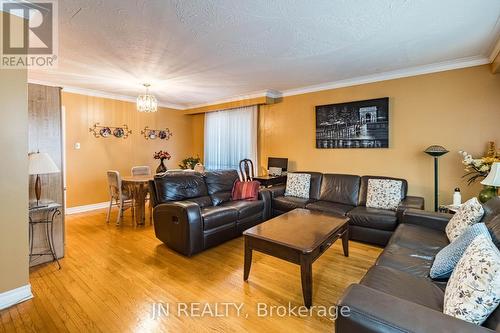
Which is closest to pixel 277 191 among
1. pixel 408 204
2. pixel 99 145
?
pixel 408 204

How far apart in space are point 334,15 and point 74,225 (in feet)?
15.6

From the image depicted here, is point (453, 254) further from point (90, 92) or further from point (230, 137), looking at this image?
point (90, 92)

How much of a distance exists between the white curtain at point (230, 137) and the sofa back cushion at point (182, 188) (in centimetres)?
192

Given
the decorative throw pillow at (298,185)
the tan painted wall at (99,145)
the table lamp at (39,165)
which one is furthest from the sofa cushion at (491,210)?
the tan painted wall at (99,145)

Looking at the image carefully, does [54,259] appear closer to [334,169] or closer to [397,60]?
[334,169]

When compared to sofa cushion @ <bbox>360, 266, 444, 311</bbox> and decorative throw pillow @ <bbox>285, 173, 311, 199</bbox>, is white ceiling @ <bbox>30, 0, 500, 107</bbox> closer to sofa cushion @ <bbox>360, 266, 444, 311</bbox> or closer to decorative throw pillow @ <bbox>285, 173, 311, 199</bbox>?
decorative throw pillow @ <bbox>285, 173, 311, 199</bbox>

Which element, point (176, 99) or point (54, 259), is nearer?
point (54, 259)

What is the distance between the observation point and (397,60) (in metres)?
3.29

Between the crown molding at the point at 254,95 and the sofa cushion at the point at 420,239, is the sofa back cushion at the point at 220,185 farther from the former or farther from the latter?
the sofa cushion at the point at 420,239

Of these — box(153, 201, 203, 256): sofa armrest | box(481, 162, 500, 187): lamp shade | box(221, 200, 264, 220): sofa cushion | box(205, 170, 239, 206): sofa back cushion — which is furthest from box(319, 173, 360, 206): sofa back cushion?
box(153, 201, 203, 256): sofa armrest

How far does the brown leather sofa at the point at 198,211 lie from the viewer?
2893mm

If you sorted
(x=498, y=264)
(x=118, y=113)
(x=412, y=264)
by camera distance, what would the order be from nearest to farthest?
(x=498, y=264) < (x=412, y=264) < (x=118, y=113)

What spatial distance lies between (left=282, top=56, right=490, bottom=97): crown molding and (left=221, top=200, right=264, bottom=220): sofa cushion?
2.38 m

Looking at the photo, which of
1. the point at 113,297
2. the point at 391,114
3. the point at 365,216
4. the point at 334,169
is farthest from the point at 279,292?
the point at 391,114
